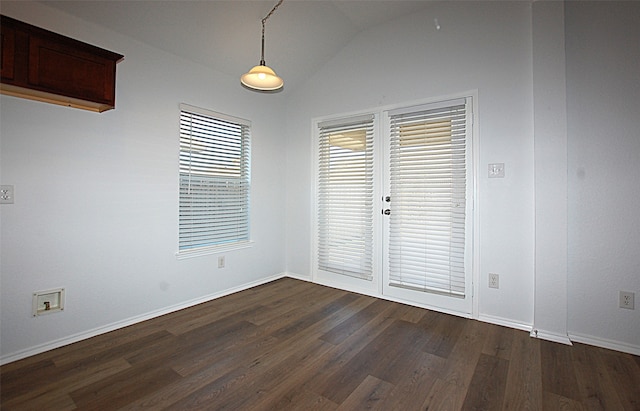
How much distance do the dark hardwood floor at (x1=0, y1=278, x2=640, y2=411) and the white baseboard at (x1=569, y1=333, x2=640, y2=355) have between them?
2.8 inches

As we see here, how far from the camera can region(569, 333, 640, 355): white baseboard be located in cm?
235

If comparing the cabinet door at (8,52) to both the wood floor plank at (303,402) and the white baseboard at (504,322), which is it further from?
the white baseboard at (504,322)

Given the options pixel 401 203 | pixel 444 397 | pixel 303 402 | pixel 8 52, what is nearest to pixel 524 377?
pixel 444 397

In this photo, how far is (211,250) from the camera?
3.48 metres

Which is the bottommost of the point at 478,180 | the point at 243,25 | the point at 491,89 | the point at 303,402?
the point at 303,402

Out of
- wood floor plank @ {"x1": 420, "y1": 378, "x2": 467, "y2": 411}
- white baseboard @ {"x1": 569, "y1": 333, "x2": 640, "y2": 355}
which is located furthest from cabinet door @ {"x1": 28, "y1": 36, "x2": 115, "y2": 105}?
white baseboard @ {"x1": 569, "y1": 333, "x2": 640, "y2": 355}

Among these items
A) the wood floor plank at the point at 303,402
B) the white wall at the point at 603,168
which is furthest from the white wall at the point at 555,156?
the wood floor plank at the point at 303,402

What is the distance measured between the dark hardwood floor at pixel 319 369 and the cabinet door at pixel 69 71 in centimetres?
187

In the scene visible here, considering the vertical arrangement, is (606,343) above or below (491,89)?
below

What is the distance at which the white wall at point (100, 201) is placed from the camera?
7.20 feet

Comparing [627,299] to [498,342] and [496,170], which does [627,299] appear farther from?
[496,170]

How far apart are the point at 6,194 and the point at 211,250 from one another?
174cm

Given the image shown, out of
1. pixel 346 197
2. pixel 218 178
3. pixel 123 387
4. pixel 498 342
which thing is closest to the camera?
pixel 123 387

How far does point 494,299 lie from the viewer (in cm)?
289
